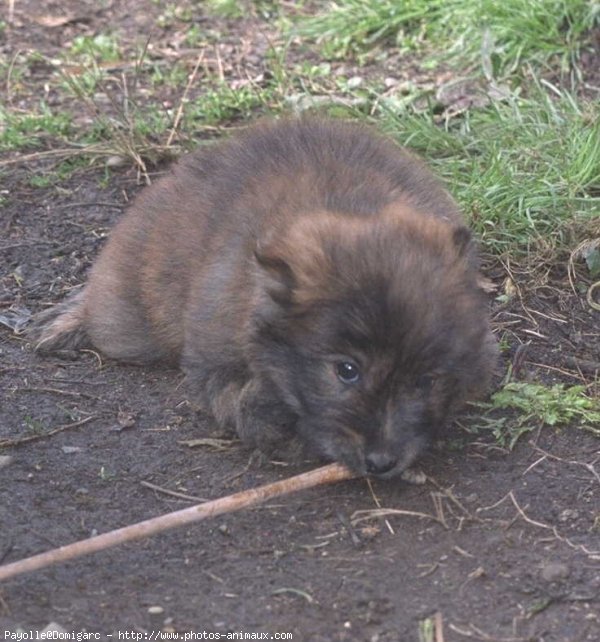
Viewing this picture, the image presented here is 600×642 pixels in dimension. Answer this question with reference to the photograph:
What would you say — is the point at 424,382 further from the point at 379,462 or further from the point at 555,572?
the point at 555,572

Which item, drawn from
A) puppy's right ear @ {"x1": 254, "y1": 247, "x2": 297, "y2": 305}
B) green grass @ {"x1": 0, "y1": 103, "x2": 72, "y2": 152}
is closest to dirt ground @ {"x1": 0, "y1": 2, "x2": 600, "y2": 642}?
puppy's right ear @ {"x1": 254, "y1": 247, "x2": 297, "y2": 305}

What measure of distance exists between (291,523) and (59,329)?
191 cm

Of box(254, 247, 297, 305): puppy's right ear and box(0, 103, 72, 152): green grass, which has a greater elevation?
box(254, 247, 297, 305): puppy's right ear

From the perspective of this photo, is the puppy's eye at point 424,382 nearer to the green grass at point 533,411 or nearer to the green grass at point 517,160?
the green grass at point 533,411

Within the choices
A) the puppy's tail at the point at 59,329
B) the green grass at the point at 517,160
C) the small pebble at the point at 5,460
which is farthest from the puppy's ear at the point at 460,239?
the puppy's tail at the point at 59,329

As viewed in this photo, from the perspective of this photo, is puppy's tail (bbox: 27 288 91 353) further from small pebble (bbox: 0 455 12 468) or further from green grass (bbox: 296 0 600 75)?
green grass (bbox: 296 0 600 75)

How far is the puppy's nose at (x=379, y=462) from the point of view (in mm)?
4594

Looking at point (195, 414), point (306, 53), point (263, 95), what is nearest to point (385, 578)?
point (195, 414)

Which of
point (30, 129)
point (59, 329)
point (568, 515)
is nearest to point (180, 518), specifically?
point (568, 515)

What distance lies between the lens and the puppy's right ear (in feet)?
15.5

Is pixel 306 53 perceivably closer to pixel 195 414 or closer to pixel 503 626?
pixel 195 414

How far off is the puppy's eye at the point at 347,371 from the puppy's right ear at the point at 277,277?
11.9 inches

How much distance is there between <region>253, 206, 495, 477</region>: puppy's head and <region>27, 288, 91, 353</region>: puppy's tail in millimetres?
1487

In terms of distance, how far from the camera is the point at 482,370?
5051 millimetres
